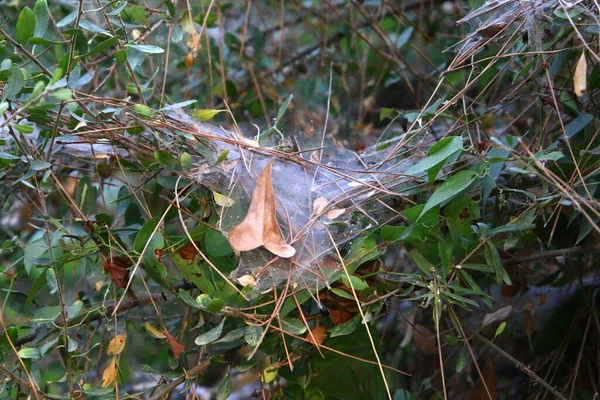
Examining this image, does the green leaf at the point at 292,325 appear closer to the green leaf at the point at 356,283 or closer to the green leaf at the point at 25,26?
the green leaf at the point at 356,283

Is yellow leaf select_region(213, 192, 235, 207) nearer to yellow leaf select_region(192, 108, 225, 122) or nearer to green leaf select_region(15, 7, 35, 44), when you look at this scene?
yellow leaf select_region(192, 108, 225, 122)

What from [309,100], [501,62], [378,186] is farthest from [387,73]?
[378,186]

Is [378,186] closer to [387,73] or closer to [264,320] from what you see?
[264,320]

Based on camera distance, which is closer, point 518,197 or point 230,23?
point 518,197

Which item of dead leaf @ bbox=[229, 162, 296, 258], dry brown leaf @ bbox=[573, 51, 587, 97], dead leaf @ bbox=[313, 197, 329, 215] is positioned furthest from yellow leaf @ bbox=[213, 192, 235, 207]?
dry brown leaf @ bbox=[573, 51, 587, 97]

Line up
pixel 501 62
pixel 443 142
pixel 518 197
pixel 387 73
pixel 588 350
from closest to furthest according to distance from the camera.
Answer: pixel 443 142 → pixel 518 197 → pixel 588 350 → pixel 501 62 → pixel 387 73

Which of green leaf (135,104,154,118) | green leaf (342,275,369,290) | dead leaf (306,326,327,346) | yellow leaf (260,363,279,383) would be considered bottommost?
yellow leaf (260,363,279,383)

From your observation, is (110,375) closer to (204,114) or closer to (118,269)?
(118,269)
